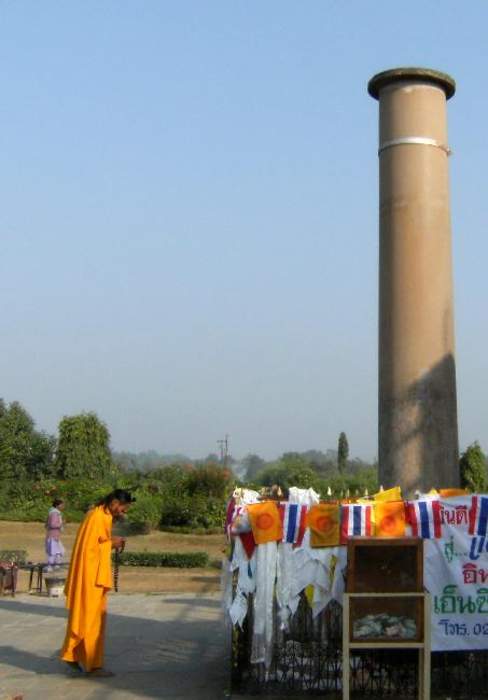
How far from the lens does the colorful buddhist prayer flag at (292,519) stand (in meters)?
7.12

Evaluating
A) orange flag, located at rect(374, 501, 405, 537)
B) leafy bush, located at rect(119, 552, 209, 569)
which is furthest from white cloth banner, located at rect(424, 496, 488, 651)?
leafy bush, located at rect(119, 552, 209, 569)

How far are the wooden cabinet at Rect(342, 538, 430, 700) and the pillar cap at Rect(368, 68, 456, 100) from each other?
19.1ft

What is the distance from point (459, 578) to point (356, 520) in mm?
893

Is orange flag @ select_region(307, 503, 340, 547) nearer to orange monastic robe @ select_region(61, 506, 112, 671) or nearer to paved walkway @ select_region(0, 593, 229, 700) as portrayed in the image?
paved walkway @ select_region(0, 593, 229, 700)

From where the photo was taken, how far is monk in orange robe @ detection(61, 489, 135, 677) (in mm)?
7816

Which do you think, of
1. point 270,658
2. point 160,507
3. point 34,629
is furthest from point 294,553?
point 160,507

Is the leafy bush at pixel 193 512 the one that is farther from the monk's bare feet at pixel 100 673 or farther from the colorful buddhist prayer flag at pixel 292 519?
the colorful buddhist prayer flag at pixel 292 519

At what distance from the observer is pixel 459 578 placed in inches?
276

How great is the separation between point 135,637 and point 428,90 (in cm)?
688

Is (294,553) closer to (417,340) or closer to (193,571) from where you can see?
(417,340)

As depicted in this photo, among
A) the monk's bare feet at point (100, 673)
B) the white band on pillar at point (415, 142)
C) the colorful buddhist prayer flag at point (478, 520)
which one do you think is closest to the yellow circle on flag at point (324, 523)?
the colorful buddhist prayer flag at point (478, 520)

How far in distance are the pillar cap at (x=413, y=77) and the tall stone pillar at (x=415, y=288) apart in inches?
0.4

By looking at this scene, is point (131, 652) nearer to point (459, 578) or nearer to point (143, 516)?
point (459, 578)

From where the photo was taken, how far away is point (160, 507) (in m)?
30.1
